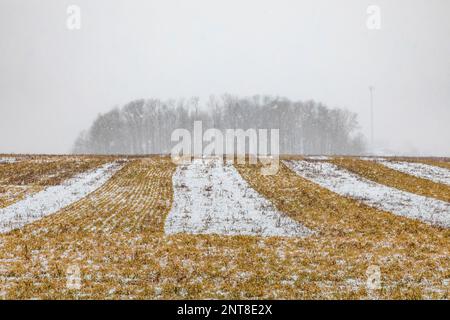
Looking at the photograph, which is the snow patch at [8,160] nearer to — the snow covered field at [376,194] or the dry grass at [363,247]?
the dry grass at [363,247]

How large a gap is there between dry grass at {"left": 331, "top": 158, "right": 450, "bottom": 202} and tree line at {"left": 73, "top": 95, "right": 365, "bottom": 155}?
2922 inches

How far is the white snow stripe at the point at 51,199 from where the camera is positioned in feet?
72.9

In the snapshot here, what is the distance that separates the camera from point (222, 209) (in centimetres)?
2600

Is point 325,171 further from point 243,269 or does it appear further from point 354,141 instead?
point 354,141

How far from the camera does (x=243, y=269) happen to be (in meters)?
12.9

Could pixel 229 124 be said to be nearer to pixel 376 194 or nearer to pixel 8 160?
pixel 8 160

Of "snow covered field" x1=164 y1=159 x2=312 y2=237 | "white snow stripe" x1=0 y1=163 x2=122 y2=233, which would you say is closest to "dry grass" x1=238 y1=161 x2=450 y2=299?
"snow covered field" x1=164 y1=159 x2=312 y2=237

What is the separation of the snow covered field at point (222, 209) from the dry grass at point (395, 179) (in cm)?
1218

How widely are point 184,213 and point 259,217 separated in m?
4.42

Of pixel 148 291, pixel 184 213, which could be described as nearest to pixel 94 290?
pixel 148 291

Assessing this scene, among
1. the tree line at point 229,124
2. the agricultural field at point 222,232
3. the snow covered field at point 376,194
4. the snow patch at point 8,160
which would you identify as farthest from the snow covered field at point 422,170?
the tree line at point 229,124

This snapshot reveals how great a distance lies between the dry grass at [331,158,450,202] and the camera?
31828mm

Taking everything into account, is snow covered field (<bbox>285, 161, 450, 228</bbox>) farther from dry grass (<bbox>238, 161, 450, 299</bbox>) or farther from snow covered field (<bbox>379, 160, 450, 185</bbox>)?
snow covered field (<bbox>379, 160, 450, 185</bbox>)
